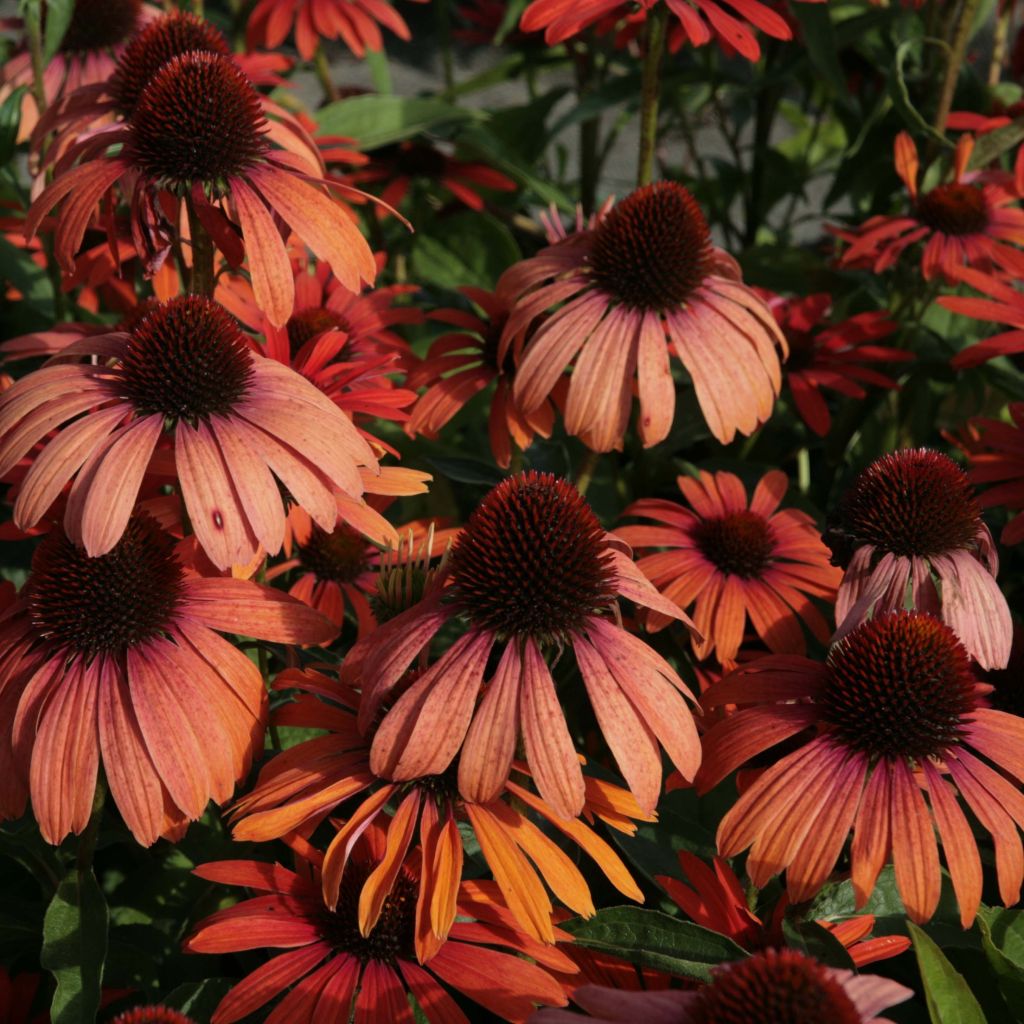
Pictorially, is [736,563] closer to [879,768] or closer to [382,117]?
[879,768]

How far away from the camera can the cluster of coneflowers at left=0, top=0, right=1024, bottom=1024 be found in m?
1.06

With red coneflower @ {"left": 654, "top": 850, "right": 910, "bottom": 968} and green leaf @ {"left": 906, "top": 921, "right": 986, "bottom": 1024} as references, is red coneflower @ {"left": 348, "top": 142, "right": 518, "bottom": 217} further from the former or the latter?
green leaf @ {"left": 906, "top": 921, "right": 986, "bottom": 1024}

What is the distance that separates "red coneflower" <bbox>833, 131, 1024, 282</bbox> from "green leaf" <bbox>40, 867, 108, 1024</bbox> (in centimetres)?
139

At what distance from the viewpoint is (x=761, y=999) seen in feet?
2.77

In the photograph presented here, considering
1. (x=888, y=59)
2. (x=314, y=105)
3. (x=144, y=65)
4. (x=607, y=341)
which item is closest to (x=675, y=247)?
(x=607, y=341)

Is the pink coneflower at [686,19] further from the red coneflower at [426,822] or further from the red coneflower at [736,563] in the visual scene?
the red coneflower at [426,822]

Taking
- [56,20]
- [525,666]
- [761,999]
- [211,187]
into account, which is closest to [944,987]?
[761,999]

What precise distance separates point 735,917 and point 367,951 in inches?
12.5

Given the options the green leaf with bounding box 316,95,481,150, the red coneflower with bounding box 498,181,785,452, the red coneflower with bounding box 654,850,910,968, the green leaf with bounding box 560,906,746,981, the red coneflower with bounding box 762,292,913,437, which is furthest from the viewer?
the green leaf with bounding box 316,95,481,150

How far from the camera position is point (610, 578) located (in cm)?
117

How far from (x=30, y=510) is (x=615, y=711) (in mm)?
510

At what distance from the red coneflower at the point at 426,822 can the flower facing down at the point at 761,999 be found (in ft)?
0.45

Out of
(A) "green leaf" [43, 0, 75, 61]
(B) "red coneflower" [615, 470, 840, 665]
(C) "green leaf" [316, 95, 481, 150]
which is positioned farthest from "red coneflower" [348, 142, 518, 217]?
(B) "red coneflower" [615, 470, 840, 665]

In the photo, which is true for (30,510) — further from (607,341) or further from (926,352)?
(926,352)
